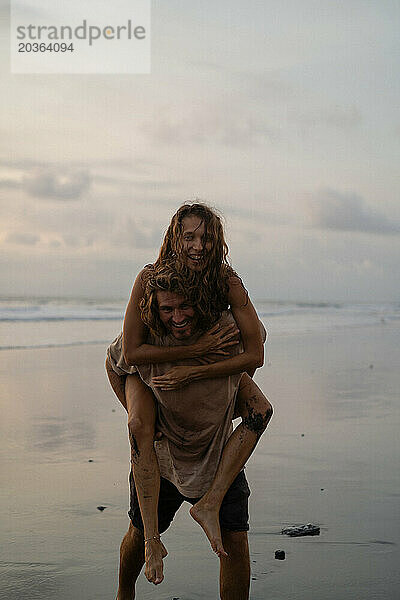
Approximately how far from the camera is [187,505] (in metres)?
6.04

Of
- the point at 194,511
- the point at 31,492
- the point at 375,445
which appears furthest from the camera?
the point at 375,445

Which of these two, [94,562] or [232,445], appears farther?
[94,562]

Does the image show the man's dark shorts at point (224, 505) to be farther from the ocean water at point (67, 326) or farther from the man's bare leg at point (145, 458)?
the ocean water at point (67, 326)

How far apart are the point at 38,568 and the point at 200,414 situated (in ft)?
4.88

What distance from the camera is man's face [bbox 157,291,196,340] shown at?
3891 millimetres

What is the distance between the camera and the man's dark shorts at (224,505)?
13.5 ft

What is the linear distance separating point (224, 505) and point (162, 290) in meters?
1.08

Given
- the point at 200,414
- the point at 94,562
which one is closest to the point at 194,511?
the point at 200,414

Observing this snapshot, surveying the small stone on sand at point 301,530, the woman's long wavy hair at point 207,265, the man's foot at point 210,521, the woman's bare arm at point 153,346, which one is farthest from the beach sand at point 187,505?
the woman's long wavy hair at point 207,265

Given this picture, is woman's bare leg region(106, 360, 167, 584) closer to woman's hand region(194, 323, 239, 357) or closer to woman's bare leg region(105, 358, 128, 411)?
woman's bare leg region(105, 358, 128, 411)

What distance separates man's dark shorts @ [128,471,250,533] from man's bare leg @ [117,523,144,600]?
0.24 ft

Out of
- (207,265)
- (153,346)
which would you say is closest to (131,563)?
(153,346)

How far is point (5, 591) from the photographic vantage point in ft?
14.7

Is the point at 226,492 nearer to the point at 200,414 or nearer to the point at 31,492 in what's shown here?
the point at 200,414
